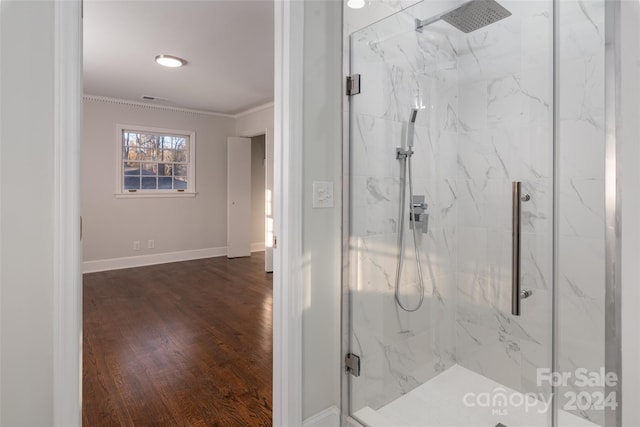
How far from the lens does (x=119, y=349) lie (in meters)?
2.80

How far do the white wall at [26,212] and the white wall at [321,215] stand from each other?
0.93 metres

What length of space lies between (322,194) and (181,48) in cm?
274

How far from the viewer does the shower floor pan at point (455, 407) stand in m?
1.68

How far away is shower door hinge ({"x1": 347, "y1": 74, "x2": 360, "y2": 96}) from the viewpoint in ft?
5.87

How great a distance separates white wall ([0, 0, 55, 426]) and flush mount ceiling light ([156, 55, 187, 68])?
2.94 m

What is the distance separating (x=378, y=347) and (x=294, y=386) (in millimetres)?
476

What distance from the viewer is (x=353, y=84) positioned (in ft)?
5.88

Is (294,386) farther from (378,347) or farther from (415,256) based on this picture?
(415,256)

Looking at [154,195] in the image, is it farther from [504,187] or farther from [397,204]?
[504,187]

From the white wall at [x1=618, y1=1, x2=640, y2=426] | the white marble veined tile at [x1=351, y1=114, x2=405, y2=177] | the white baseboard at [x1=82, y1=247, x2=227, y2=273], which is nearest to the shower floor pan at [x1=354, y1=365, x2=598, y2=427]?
the white wall at [x1=618, y1=1, x2=640, y2=426]

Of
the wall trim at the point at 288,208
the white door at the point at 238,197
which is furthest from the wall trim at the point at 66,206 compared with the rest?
the white door at the point at 238,197

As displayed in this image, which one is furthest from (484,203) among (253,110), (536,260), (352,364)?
(253,110)

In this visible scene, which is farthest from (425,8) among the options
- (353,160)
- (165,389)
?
(165,389)

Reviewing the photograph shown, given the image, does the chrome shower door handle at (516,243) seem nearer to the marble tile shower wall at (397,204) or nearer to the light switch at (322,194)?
the marble tile shower wall at (397,204)
